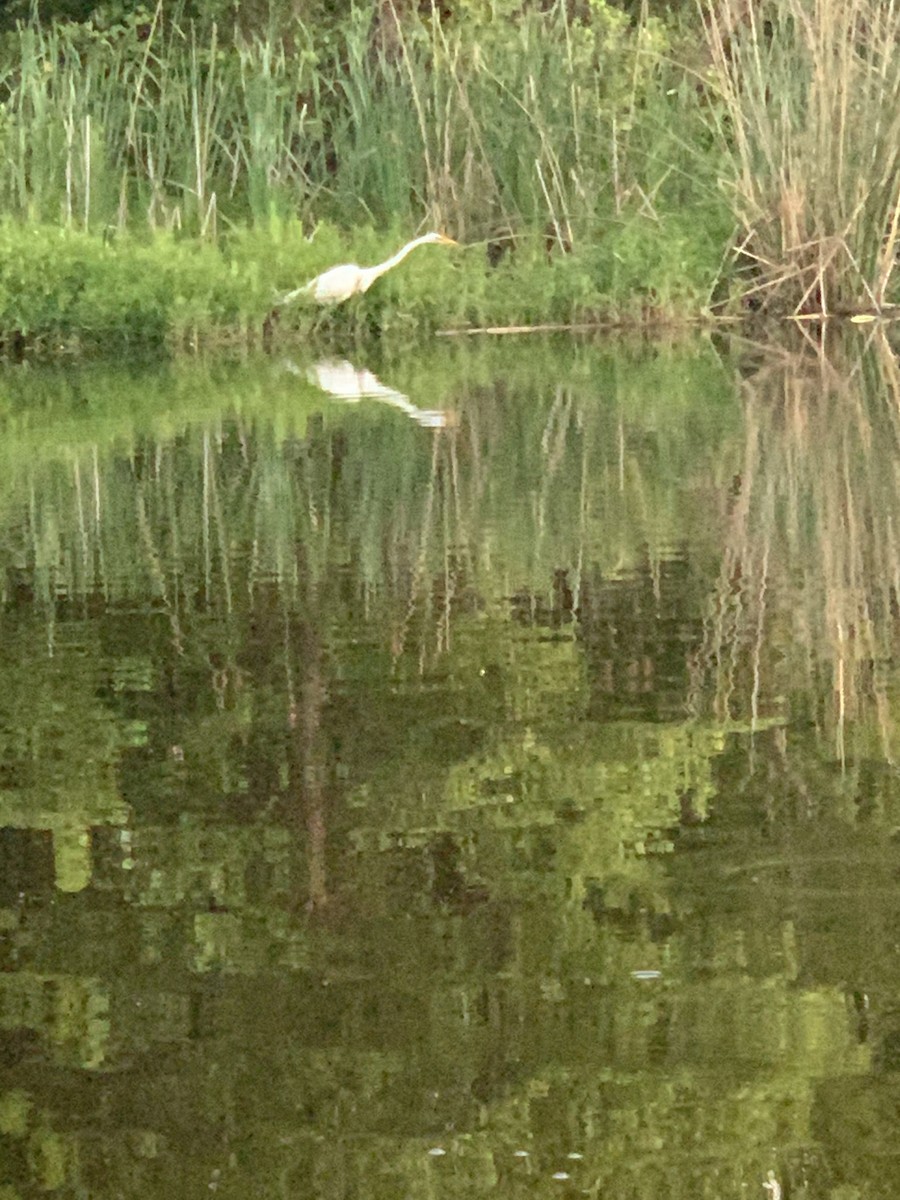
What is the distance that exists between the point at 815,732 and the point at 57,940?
1.70 meters

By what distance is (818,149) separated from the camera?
16.5 m

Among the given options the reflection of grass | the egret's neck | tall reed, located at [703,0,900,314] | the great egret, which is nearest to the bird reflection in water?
the reflection of grass

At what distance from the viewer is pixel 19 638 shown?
6.33 m

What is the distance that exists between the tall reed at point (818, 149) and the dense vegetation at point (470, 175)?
0.07 feet

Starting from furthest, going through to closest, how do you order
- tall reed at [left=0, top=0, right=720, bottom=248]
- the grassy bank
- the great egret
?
tall reed at [left=0, top=0, right=720, bottom=248] → the grassy bank → the great egret

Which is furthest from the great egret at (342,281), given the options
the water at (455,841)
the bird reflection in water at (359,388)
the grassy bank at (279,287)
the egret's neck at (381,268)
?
the water at (455,841)

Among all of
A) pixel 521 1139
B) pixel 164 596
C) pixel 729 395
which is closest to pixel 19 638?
pixel 164 596

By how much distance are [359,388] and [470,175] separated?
17.4 feet

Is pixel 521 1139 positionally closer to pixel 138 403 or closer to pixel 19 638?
pixel 19 638

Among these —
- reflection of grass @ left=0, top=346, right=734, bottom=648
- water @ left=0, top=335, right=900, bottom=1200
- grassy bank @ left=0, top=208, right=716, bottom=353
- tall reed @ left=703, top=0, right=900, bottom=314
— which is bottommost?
water @ left=0, top=335, right=900, bottom=1200

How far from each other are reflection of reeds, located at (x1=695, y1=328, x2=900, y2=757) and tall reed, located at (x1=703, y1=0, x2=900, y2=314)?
17.4 ft

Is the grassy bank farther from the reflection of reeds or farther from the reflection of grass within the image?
the reflection of reeds

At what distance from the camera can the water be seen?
10.0 ft

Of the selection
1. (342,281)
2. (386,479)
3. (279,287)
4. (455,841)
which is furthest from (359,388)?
(455,841)
